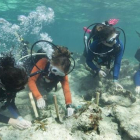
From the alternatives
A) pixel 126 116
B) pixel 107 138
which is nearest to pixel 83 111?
pixel 107 138

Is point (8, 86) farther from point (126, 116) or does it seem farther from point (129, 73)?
point (129, 73)

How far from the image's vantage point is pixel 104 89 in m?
7.59

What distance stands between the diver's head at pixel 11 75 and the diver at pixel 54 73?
6.98 ft

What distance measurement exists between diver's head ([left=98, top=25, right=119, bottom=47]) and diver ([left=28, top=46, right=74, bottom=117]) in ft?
5.84

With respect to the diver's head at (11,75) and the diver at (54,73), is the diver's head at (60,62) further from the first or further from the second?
the diver's head at (11,75)

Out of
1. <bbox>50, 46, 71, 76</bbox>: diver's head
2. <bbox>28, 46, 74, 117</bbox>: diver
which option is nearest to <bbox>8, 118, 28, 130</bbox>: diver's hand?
<bbox>28, 46, 74, 117</bbox>: diver

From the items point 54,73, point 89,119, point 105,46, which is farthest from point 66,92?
point 105,46

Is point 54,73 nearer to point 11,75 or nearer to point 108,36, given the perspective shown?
point 11,75

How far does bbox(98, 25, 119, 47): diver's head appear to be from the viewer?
6.14 metres

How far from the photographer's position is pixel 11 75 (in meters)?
2.83

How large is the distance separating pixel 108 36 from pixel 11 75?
14.5 ft

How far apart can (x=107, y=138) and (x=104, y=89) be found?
3.81 metres

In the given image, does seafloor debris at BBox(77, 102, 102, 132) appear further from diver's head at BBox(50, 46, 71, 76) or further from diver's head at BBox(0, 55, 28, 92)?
diver's head at BBox(0, 55, 28, 92)

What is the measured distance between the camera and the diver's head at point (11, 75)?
112 inches
